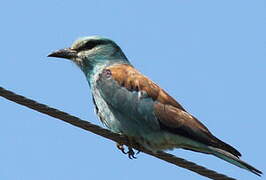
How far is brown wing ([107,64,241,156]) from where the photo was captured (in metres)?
6.05

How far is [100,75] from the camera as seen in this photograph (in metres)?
6.84

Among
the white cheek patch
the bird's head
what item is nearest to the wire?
the white cheek patch

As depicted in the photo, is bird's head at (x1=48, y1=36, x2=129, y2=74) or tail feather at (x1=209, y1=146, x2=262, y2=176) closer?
tail feather at (x1=209, y1=146, x2=262, y2=176)

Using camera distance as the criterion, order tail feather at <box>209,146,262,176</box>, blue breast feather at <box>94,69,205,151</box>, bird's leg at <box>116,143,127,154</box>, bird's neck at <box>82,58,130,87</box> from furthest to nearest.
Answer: bird's neck at <box>82,58,130,87</box> → bird's leg at <box>116,143,127,154</box> → blue breast feather at <box>94,69,205,151</box> → tail feather at <box>209,146,262,176</box>

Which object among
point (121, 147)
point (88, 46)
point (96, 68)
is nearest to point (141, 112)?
point (121, 147)

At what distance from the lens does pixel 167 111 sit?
6.42m

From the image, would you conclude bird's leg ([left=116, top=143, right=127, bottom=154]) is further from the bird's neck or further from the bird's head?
the bird's head

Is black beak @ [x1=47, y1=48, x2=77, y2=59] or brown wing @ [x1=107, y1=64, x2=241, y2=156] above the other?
black beak @ [x1=47, y1=48, x2=77, y2=59]

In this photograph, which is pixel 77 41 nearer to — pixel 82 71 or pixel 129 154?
pixel 82 71

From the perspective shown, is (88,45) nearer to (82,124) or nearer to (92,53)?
(92,53)

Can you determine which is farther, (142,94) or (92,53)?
(92,53)

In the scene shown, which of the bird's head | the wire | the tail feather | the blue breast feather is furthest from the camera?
the bird's head

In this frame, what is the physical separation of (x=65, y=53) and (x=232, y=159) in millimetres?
2361

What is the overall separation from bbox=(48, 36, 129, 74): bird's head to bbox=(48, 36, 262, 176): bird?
1 centimetres
